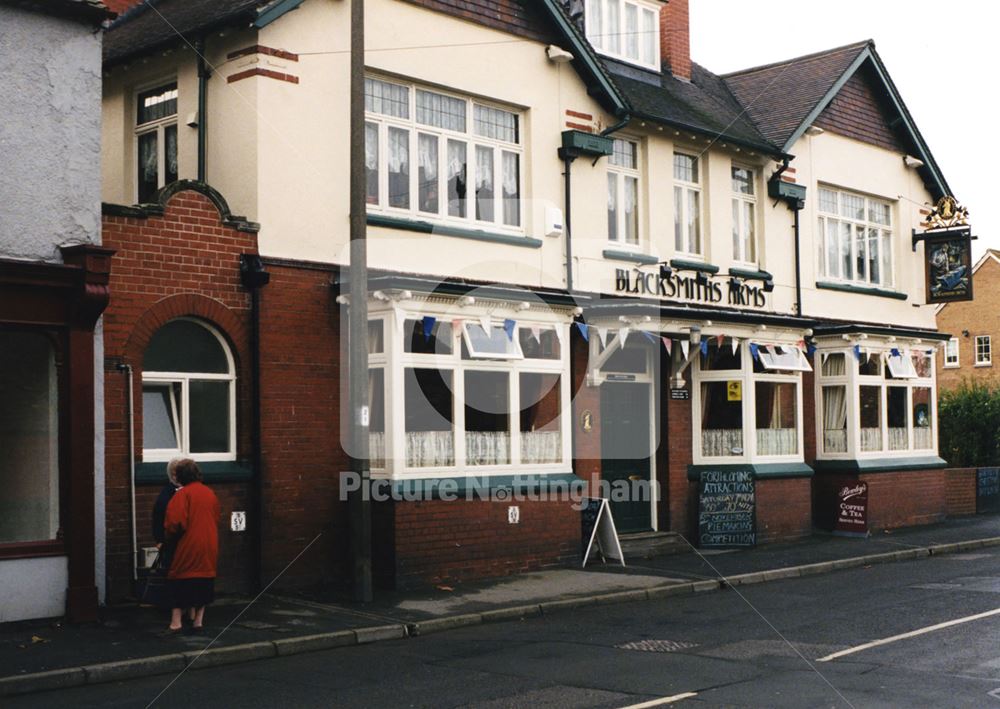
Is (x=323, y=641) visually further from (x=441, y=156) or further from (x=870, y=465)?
(x=870, y=465)

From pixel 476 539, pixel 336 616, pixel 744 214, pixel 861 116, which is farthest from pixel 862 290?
pixel 336 616

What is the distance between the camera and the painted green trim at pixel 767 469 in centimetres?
1998

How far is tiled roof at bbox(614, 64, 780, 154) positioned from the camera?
19812 millimetres

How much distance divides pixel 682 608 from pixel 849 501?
8936 mm

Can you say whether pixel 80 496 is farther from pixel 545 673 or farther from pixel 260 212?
pixel 545 673

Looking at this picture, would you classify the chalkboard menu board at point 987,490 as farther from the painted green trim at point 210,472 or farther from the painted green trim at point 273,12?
the painted green trim at point 273,12

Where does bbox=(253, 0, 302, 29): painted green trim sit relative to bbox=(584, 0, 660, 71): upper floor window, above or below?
below

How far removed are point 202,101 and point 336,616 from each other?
273 inches

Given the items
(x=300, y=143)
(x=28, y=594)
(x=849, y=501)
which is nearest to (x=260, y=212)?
(x=300, y=143)

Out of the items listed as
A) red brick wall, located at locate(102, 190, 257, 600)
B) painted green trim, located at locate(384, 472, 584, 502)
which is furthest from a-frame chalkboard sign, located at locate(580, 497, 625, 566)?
red brick wall, located at locate(102, 190, 257, 600)

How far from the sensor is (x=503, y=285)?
55.7 ft

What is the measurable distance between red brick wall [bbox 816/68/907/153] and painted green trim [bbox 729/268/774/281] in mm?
3866

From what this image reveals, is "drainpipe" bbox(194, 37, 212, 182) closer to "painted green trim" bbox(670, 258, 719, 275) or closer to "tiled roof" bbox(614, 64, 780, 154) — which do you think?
"tiled roof" bbox(614, 64, 780, 154)

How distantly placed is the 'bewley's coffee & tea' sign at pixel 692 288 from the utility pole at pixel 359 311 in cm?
644
